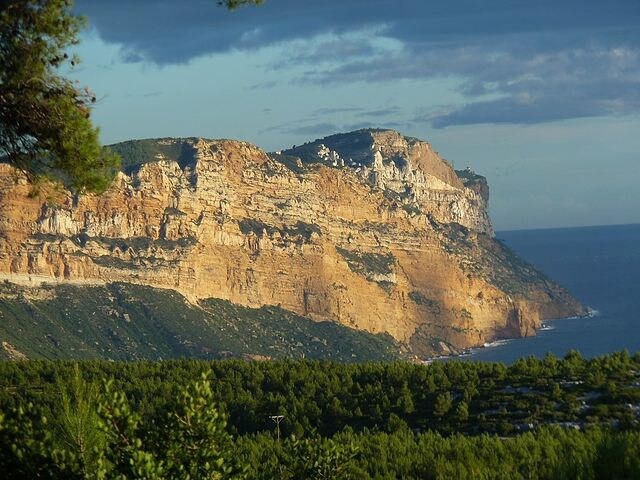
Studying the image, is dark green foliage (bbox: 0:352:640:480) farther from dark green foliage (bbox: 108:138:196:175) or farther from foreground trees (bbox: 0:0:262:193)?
dark green foliage (bbox: 108:138:196:175)

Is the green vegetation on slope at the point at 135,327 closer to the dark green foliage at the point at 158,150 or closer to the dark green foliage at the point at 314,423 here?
the dark green foliage at the point at 158,150

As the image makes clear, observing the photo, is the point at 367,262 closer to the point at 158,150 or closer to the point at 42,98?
the point at 158,150

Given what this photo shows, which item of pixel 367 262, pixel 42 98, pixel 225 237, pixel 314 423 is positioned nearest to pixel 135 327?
pixel 225 237

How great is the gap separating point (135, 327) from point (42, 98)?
12134 cm

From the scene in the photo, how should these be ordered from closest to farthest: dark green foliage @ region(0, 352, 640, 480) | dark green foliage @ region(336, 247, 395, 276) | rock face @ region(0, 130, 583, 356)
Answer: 1. dark green foliage @ region(0, 352, 640, 480)
2. rock face @ region(0, 130, 583, 356)
3. dark green foliage @ region(336, 247, 395, 276)

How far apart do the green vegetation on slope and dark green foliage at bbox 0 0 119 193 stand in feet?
320

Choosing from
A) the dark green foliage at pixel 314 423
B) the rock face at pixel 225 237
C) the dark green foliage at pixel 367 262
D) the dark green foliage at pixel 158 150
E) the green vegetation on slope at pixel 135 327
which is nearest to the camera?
the dark green foliage at pixel 314 423

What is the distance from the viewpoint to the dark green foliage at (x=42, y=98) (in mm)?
19688

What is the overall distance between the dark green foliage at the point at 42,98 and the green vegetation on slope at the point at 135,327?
97.7 m

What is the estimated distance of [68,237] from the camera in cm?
14575

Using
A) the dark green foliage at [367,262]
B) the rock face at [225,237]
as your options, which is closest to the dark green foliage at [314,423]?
the rock face at [225,237]

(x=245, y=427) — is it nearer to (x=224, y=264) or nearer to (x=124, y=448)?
(x=124, y=448)

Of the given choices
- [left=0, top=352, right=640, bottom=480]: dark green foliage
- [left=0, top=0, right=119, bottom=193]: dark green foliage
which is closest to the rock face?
[left=0, top=352, right=640, bottom=480]: dark green foliage

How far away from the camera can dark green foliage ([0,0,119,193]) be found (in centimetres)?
1969
